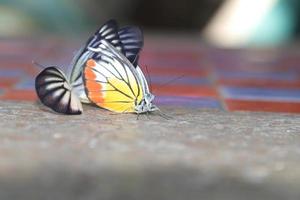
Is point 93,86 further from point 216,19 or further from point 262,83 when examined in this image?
point 216,19

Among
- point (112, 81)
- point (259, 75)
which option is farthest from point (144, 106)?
point (259, 75)

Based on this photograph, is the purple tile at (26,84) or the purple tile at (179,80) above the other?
the purple tile at (179,80)

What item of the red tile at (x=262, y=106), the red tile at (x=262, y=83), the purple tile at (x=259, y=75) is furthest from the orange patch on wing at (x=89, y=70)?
the purple tile at (x=259, y=75)

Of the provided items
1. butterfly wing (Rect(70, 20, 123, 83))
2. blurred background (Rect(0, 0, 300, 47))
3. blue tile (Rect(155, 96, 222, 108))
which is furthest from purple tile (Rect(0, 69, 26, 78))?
blurred background (Rect(0, 0, 300, 47))

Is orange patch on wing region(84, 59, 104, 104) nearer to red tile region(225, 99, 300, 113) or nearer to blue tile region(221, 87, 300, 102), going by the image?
red tile region(225, 99, 300, 113)

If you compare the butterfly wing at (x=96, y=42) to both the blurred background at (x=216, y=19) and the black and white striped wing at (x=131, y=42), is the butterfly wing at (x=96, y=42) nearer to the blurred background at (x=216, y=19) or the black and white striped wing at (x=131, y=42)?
the black and white striped wing at (x=131, y=42)

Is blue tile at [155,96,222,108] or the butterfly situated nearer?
the butterfly
